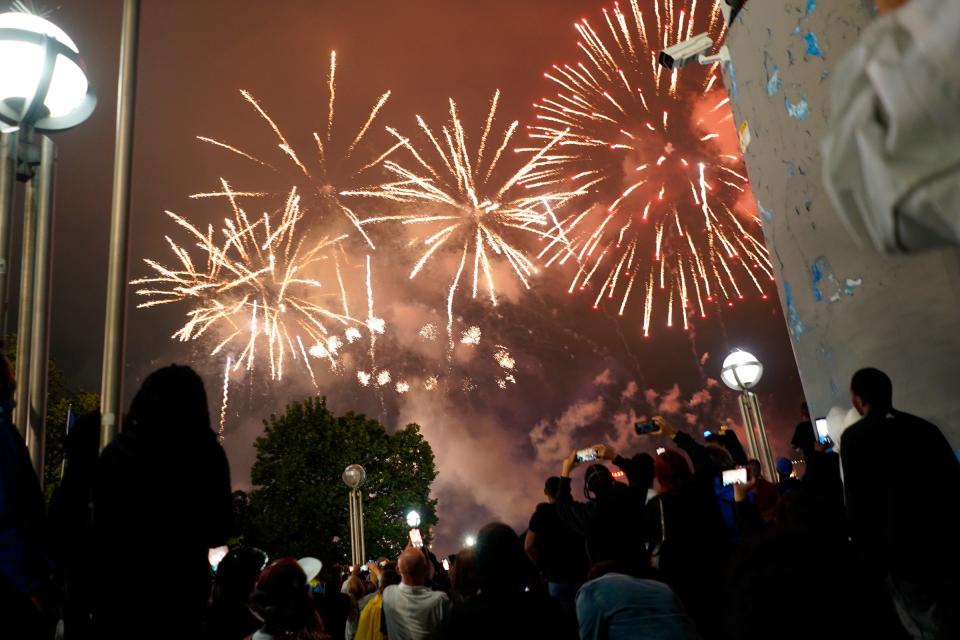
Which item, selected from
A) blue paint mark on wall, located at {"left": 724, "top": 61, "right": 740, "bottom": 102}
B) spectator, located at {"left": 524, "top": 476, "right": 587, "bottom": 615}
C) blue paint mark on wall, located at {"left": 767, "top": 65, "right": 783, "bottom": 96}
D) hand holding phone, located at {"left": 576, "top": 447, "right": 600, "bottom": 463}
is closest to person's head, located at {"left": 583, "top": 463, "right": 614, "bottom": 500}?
spectator, located at {"left": 524, "top": 476, "right": 587, "bottom": 615}

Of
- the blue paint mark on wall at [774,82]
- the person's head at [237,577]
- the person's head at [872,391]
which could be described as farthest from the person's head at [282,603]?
the blue paint mark on wall at [774,82]

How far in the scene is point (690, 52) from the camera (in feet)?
37.8

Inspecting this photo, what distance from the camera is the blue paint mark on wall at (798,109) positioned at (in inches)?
295

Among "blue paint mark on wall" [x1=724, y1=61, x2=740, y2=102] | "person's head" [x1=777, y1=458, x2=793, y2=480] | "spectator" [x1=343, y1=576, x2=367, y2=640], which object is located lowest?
"spectator" [x1=343, y1=576, x2=367, y2=640]

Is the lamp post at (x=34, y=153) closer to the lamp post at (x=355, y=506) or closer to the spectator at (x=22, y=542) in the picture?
the spectator at (x=22, y=542)

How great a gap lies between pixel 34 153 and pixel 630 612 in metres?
4.98

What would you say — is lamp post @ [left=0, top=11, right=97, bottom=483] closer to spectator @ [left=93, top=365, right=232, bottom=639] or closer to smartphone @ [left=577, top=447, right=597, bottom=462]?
spectator @ [left=93, top=365, right=232, bottom=639]

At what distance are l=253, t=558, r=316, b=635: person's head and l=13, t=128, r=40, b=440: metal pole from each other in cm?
211

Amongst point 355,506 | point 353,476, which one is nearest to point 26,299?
point 353,476

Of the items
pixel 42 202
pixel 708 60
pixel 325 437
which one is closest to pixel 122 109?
pixel 42 202

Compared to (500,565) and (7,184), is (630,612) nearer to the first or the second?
(500,565)

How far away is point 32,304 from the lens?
4875 millimetres

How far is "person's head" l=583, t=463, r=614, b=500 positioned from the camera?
17.1 feet

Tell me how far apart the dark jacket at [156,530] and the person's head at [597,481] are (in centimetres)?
282
